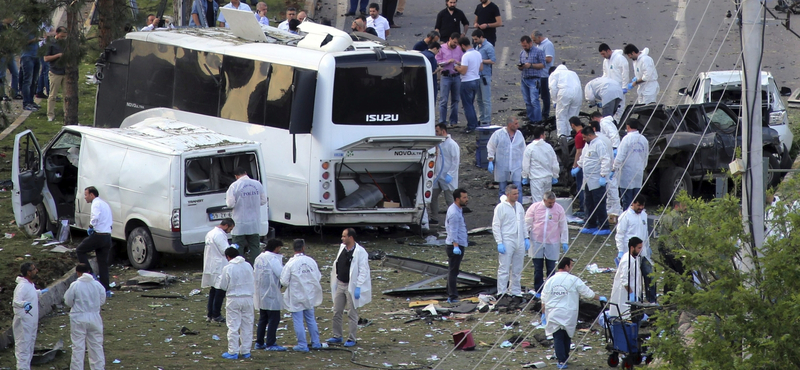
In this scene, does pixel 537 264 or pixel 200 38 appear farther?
pixel 200 38

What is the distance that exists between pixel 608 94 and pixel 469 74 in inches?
119

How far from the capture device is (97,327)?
1091cm

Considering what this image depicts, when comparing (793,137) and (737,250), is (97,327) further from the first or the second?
(793,137)

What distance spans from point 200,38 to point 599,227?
25.4 ft

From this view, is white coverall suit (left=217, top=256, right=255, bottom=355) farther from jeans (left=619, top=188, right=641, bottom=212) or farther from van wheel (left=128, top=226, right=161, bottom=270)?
jeans (left=619, top=188, right=641, bottom=212)

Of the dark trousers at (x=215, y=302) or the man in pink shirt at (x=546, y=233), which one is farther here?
the man in pink shirt at (x=546, y=233)

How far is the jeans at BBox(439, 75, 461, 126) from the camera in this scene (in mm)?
21828

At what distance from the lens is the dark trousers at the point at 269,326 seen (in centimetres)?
1195

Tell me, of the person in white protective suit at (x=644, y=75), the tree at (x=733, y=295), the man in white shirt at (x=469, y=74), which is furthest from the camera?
the man in white shirt at (x=469, y=74)

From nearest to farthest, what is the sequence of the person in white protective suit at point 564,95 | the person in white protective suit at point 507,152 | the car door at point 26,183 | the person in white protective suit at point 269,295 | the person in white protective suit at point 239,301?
the person in white protective suit at point 239,301
the person in white protective suit at point 269,295
the car door at point 26,183
the person in white protective suit at point 507,152
the person in white protective suit at point 564,95

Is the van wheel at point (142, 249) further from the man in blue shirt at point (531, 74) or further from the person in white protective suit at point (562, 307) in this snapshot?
the man in blue shirt at point (531, 74)

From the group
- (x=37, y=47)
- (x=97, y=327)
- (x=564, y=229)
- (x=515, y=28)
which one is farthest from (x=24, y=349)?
(x=515, y=28)

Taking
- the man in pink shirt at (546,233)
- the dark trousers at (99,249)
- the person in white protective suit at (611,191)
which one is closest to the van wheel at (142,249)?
the dark trousers at (99,249)

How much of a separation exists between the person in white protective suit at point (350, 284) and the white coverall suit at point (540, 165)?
19.3 feet
